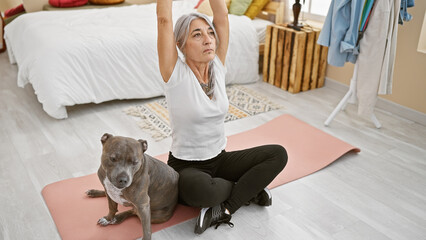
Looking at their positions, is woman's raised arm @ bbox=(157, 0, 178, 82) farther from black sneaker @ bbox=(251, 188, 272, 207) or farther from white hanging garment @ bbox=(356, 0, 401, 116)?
white hanging garment @ bbox=(356, 0, 401, 116)

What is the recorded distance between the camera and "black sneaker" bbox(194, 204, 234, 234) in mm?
1703

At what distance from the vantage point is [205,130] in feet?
5.57

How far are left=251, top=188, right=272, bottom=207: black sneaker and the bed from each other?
5.42 ft

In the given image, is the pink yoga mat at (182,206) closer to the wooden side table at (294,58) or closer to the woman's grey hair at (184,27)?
the wooden side table at (294,58)

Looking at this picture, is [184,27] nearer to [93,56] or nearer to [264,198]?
[264,198]

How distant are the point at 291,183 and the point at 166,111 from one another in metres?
1.30

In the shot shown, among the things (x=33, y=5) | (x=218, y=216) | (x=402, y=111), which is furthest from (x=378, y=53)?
(x=33, y=5)

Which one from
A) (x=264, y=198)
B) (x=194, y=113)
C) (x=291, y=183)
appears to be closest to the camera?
(x=194, y=113)

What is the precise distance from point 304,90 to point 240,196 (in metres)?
2.05

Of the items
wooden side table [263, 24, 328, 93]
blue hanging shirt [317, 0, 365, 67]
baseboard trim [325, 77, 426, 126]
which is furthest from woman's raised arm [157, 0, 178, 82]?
baseboard trim [325, 77, 426, 126]

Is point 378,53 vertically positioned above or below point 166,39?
below

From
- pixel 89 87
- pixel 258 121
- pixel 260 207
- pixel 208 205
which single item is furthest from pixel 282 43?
pixel 208 205

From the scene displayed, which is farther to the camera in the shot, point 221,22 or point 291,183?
point 291,183

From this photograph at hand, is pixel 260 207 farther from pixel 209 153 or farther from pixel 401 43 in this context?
pixel 401 43
